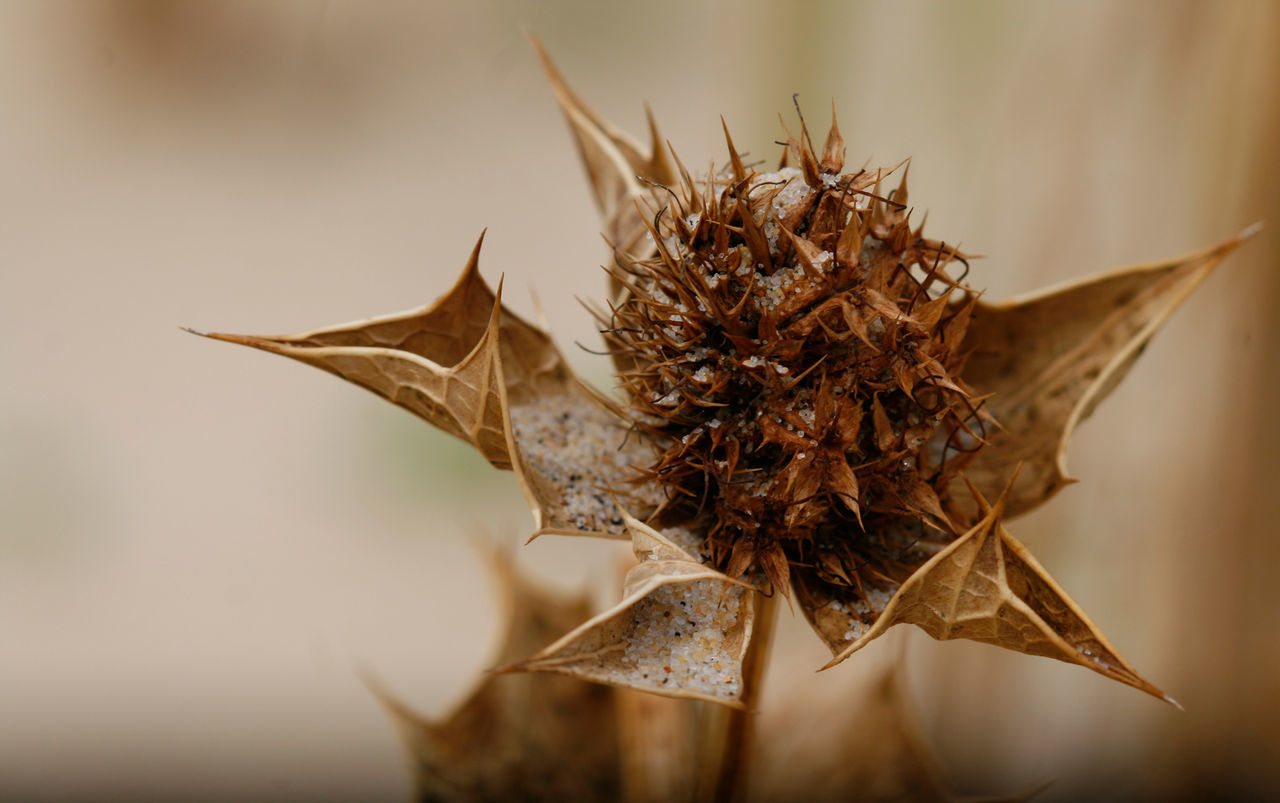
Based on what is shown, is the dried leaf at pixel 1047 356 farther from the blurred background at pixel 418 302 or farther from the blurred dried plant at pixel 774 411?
the blurred background at pixel 418 302

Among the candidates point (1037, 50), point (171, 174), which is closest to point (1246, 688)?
point (1037, 50)

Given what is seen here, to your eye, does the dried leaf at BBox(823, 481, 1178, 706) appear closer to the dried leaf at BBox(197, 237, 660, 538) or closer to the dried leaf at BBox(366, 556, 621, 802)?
the dried leaf at BBox(197, 237, 660, 538)

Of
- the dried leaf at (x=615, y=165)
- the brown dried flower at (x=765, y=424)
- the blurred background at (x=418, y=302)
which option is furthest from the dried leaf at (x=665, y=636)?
the blurred background at (x=418, y=302)

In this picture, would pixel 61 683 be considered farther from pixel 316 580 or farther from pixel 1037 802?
pixel 1037 802

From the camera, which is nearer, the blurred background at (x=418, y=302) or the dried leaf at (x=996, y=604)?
the dried leaf at (x=996, y=604)

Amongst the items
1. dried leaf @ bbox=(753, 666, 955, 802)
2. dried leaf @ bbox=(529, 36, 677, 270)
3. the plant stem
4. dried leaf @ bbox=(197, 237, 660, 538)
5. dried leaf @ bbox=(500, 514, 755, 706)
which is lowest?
dried leaf @ bbox=(753, 666, 955, 802)

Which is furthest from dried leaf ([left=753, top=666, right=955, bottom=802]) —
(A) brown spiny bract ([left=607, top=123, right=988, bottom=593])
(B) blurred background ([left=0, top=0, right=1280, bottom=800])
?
(A) brown spiny bract ([left=607, top=123, right=988, bottom=593])

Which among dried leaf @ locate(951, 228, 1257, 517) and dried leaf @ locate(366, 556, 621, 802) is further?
dried leaf @ locate(366, 556, 621, 802)

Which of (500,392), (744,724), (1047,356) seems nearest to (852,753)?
(744,724)
